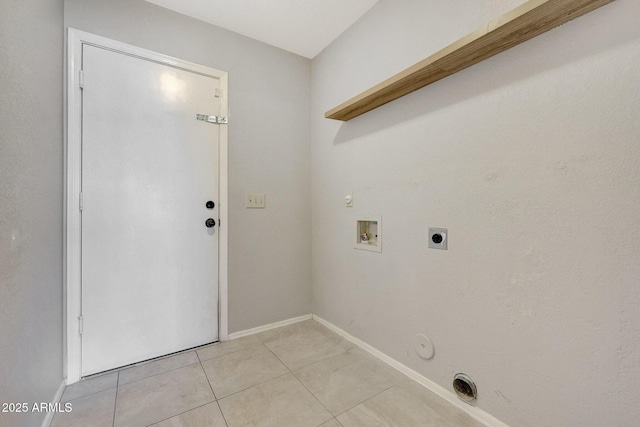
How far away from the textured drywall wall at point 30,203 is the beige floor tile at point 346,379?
47.6 inches

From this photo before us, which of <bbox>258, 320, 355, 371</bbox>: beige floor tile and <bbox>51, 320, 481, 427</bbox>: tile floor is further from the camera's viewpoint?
<bbox>258, 320, 355, 371</bbox>: beige floor tile

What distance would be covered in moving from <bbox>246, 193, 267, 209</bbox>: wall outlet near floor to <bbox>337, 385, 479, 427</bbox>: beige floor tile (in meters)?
1.50

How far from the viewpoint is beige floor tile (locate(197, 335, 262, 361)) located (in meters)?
1.83

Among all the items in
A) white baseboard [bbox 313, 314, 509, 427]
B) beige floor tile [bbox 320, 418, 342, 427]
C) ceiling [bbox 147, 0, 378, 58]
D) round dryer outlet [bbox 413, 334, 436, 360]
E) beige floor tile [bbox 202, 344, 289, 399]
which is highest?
ceiling [bbox 147, 0, 378, 58]

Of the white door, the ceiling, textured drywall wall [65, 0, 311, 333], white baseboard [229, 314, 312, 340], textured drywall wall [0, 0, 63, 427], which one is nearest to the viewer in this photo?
textured drywall wall [0, 0, 63, 427]

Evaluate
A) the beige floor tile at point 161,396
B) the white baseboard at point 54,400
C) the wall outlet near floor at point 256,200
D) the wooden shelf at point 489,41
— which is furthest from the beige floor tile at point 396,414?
the wooden shelf at point 489,41

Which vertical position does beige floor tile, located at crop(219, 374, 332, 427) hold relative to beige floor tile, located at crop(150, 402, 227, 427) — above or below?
above

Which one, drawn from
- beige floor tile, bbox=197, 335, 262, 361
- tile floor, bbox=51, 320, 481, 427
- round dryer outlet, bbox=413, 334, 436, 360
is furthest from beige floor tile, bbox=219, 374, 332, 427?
round dryer outlet, bbox=413, 334, 436, 360

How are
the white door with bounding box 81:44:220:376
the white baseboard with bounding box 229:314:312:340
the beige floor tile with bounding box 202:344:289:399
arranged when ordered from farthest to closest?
the white baseboard with bounding box 229:314:312:340 → the white door with bounding box 81:44:220:376 → the beige floor tile with bounding box 202:344:289:399

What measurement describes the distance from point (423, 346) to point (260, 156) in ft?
5.84

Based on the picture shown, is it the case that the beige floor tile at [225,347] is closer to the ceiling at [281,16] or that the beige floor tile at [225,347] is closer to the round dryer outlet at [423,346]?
the round dryer outlet at [423,346]

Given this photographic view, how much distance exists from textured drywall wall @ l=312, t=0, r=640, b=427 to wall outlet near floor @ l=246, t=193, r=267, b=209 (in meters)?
0.87

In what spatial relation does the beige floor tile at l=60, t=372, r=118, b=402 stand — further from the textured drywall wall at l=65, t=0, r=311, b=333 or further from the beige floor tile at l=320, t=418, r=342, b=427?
the beige floor tile at l=320, t=418, r=342, b=427

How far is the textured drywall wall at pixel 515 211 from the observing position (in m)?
0.89
